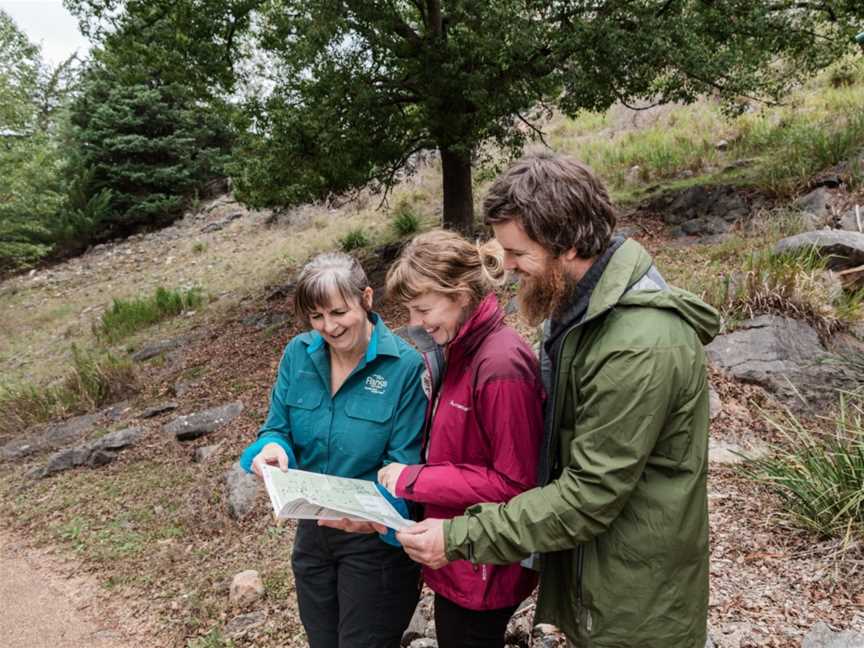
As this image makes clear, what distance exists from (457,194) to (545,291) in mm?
8746

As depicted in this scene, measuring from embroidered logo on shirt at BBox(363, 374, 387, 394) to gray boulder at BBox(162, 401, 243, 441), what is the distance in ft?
16.9

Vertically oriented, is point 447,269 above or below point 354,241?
above

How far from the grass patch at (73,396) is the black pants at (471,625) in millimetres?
7978

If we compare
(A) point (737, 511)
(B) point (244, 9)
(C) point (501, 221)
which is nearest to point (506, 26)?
(B) point (244, 9)

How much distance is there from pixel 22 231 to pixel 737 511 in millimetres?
20173

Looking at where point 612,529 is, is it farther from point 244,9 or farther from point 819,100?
point 819,100

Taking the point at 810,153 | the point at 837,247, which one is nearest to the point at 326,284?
the point at 837,247

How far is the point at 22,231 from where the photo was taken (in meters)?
18.4

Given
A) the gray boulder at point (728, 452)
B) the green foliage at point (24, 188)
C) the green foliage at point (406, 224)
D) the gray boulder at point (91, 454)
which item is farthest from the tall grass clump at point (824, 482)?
the green foliage at point (24, 188)

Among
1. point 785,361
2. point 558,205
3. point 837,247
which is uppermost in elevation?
point 558,205

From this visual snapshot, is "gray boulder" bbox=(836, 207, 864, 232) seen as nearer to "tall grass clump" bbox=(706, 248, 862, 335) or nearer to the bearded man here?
"tall grass clump" bbox=(706, 248, 862, 335)

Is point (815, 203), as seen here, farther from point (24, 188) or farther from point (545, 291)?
point (24, 188)

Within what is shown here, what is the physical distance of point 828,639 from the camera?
2404mm

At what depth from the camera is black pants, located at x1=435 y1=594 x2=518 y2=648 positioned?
182 cm
